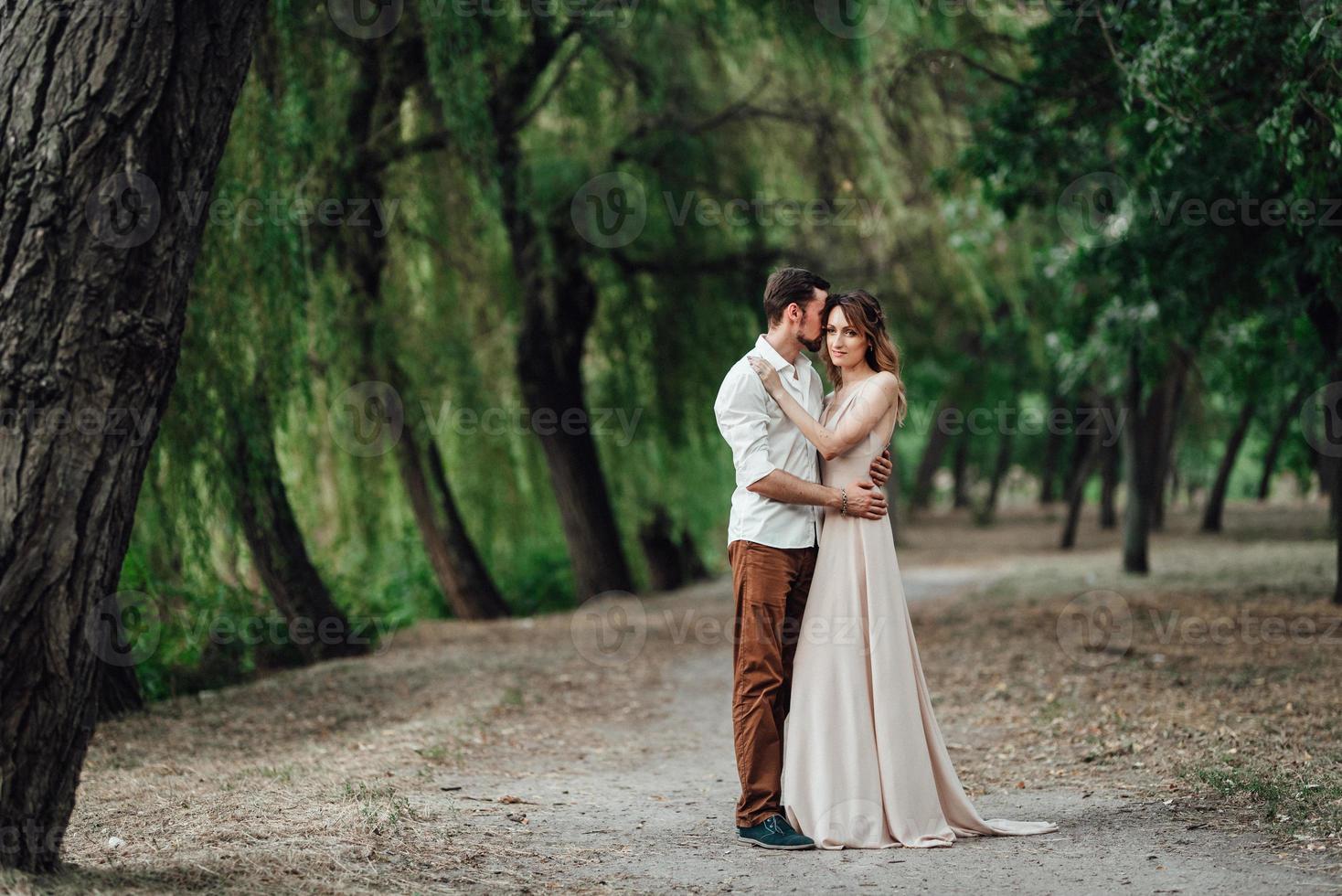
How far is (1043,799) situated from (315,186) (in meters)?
7.15

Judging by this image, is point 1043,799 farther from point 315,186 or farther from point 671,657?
point 315,186

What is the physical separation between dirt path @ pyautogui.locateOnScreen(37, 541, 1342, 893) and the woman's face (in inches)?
76.4

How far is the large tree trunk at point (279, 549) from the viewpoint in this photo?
878cm

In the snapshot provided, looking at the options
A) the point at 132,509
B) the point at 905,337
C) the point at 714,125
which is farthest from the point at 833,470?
the point at 905,337

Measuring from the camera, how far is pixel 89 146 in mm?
4145

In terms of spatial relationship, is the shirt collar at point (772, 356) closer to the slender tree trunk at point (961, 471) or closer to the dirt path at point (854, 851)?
the dirt path at point (854, 851)

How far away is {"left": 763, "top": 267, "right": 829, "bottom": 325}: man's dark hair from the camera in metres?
5.16

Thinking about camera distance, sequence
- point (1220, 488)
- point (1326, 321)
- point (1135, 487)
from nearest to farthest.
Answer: point (1326, 321), point (1135, 487), point (1220, 488)

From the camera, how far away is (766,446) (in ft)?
16.5

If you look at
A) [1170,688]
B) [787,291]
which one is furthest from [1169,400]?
[787,291]

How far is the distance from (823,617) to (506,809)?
1.71 m

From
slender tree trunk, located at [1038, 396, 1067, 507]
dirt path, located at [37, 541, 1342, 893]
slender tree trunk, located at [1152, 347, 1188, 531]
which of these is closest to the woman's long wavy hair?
dirt path, located at [37, 541, 1342, 893]

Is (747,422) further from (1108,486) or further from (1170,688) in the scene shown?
(1108,486)

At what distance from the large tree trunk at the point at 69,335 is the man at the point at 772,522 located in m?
2.17
